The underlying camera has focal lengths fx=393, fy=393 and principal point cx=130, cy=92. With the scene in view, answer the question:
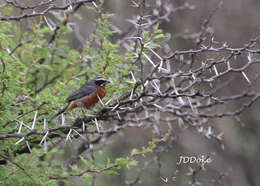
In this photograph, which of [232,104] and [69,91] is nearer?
[69,91]

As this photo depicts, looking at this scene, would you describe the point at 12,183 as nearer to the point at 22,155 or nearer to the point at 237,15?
the point at 22,155

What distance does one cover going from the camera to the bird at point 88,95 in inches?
158

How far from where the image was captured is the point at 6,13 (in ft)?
15.0

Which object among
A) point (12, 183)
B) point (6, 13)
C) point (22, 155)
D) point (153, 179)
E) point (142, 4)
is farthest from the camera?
point (153, 179)

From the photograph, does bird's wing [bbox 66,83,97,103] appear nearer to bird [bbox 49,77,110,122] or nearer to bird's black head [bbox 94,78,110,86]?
bird [bbox 49,77,110,122]

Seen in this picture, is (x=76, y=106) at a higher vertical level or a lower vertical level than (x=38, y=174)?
higher

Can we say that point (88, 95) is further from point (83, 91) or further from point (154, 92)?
point (154, 92)

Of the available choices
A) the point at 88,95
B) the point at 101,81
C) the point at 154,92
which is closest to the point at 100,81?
the point at 101,81

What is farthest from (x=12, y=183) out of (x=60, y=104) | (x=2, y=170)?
(x=60, y=104)

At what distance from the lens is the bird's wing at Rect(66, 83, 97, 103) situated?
415 cm

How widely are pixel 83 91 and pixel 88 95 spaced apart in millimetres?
73

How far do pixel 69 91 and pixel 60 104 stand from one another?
0.63m

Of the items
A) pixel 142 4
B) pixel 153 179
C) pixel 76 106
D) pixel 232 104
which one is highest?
pixel 142 4

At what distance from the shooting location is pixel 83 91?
4.47 meters
